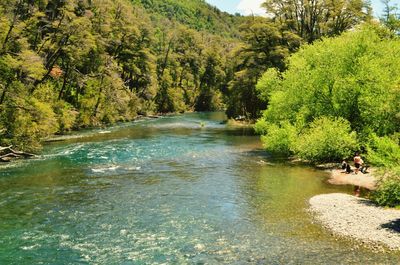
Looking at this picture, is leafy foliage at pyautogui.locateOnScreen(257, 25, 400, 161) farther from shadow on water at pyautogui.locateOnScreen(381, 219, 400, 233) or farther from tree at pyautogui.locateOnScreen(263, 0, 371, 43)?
tree at pyautogui.locateOnScreen(263, 0, 371, 43)

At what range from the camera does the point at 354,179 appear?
3509cm

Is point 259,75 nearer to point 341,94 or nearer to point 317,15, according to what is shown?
point 317,15

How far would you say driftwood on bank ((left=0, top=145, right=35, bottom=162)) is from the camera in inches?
1669

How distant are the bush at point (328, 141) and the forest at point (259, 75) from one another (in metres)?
0.10

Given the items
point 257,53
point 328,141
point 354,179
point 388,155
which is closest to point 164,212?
point 388,155

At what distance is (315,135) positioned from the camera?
41.1 meters

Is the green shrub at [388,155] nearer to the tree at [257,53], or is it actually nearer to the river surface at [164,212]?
the river surface at [164,212]

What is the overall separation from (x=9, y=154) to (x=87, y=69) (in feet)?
140

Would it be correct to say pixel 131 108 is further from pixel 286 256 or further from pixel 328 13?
pixel 286 256

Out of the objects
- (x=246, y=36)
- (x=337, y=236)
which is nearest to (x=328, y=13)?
(x=246, y=36)

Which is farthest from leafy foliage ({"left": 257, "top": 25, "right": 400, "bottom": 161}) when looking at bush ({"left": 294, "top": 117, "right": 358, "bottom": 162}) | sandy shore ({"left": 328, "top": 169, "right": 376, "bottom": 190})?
sandy shore ({"left": 328, "top": 169, "right": 376, "bottom": 190})

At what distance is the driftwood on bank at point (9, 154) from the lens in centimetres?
4240

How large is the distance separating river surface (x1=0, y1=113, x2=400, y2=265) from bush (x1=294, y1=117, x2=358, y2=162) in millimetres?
2604

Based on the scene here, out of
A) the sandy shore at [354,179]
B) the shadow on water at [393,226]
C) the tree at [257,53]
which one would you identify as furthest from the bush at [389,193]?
the tree at [257,53]
